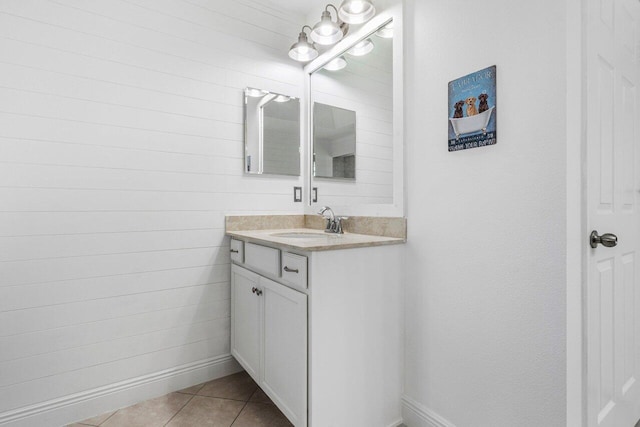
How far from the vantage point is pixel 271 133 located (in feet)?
7.76

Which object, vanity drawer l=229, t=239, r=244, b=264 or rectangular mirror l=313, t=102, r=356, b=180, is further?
rectangular mirror l=313, t=102, r=356, b=180

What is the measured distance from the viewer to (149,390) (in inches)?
76.2

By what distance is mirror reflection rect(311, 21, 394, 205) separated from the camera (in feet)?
6.02

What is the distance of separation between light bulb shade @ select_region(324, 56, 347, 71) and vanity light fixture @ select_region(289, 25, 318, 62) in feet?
0.37

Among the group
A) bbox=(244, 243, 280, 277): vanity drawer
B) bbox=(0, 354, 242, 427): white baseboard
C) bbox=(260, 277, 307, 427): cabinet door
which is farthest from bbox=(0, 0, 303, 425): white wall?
bbox=(260, 277, 307, 427): cabinet door

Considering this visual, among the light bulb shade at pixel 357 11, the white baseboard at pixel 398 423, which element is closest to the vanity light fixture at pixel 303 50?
the light bulb shade at pixel 357 11

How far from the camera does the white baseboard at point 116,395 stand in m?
1.63

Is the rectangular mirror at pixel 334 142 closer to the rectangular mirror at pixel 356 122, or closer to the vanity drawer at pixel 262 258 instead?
the rectangular mirror at pixel 356 122

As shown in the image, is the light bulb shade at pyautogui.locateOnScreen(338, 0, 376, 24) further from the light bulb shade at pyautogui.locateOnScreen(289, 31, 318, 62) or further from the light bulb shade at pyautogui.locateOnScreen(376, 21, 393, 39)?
the light bulb shade at pyautogui.locateOnScreen(289, 31, 318, 62)

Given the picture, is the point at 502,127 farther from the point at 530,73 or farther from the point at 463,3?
the point at 463,3

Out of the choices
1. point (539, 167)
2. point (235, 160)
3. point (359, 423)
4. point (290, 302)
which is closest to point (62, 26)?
point (235, 160)

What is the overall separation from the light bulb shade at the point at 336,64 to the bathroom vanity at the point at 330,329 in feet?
4.08

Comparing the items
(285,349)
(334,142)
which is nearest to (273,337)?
(285,349)

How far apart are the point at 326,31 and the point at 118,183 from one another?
149 cm
